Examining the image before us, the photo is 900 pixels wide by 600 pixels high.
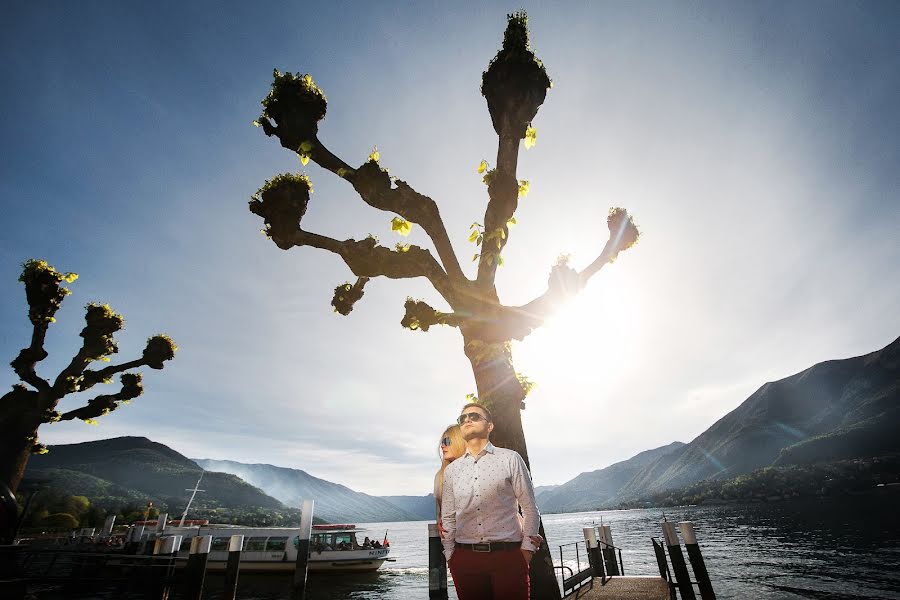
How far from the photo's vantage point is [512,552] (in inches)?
118

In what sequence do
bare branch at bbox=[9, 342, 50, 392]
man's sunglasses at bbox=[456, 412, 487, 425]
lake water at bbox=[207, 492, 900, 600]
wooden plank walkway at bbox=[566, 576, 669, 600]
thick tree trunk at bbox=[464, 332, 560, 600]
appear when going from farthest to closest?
lake water at bbox=[207, 492, 900, 600], bare branch at bbox=[9, 342, 50, 392], wooden plank walkway at bbox=[566, 576, 669, 600], thick tree trunk at bbox=[464, 332, 560, 600], man's sunglasses at bbox=[456, 412, 487, 425]

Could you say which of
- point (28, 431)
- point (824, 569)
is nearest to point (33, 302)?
point (28, 431)

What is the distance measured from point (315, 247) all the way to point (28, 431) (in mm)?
17689

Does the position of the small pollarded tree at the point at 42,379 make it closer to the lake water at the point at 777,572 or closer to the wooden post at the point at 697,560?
the lake water at the point at 777,572

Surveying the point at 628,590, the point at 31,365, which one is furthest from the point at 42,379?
the point at 628,590

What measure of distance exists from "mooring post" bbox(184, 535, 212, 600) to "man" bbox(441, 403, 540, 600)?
6.54 meters

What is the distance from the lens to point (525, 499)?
318 centimetres

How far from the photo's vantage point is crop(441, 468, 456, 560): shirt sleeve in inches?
127

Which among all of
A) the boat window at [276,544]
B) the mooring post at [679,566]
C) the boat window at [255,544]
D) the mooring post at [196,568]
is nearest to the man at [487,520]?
the mooring post at [196,568]

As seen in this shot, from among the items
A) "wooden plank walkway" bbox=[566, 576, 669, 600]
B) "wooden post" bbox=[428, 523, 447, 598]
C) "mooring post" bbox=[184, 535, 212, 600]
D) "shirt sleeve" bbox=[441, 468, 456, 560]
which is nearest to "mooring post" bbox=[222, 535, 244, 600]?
"mooring post" bbox=[184, 535, 212, 600]

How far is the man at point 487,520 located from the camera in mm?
2971

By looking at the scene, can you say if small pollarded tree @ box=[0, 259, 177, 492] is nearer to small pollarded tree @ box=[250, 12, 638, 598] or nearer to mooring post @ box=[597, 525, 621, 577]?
small pollarded tree @ box=[250, 12, 638, 598]

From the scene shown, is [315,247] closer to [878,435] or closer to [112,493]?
[112,493]

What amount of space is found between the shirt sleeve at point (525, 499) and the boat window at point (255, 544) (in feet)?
121
